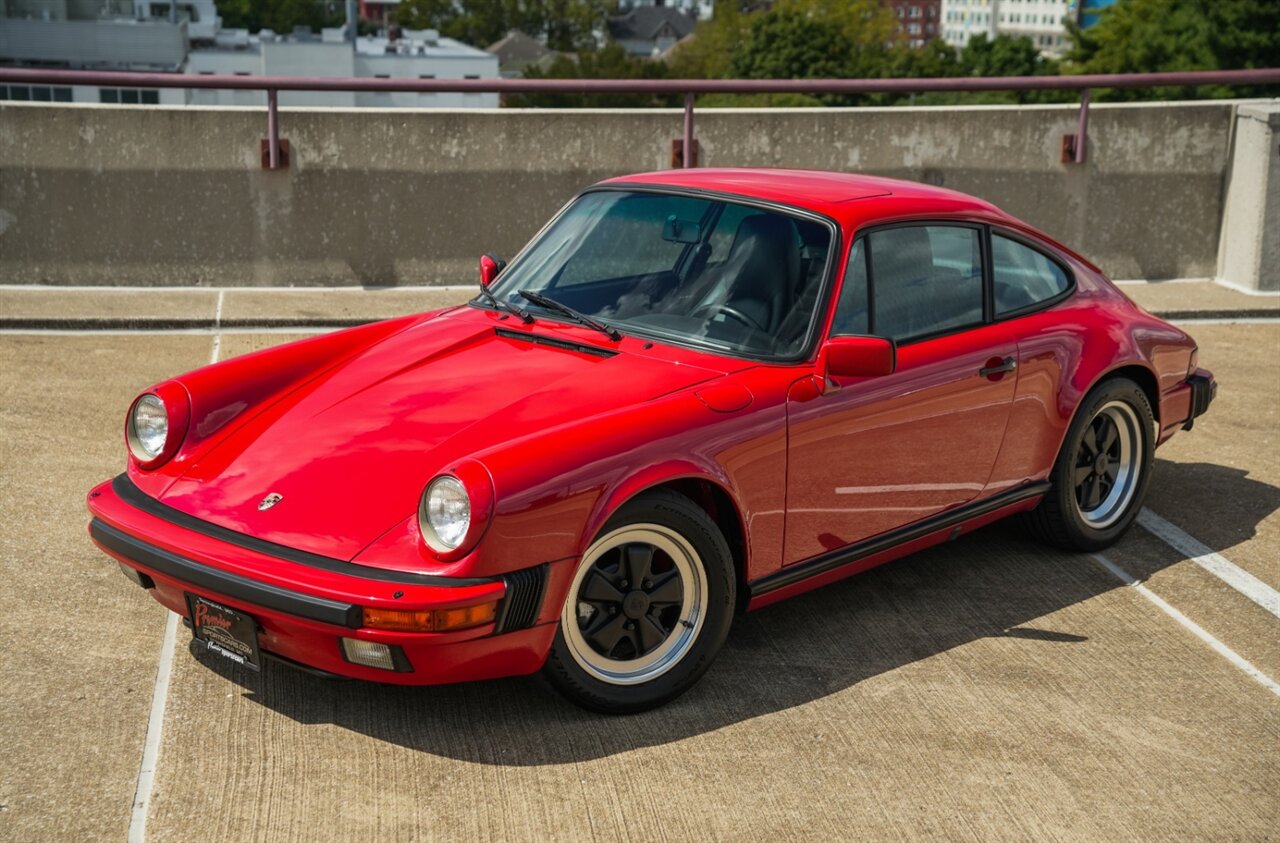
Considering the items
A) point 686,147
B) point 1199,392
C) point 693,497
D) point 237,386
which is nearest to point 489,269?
point 237,386

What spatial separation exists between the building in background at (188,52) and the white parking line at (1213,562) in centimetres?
4052

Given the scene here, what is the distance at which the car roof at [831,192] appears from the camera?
5086 mm

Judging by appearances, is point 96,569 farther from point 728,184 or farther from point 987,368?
point 987,368

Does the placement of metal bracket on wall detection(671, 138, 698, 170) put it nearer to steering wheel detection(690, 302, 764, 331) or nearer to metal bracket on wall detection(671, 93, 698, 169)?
metal bracket on wall detection(671, 93, 698, 169)

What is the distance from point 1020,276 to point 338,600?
9.74 ft

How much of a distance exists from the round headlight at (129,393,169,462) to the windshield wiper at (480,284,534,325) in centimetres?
120

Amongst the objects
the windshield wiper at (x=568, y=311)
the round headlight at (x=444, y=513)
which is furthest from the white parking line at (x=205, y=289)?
the round headlight at (x=444, y=513)

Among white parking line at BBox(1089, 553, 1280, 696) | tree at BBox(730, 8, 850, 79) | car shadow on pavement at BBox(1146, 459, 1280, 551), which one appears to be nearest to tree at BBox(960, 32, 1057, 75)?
tree at BBox(730, 8, 850, 79)

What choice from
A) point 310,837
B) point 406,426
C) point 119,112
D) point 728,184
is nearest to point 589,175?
point 119,112

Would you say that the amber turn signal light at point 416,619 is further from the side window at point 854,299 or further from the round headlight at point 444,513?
the side window at point 854,299

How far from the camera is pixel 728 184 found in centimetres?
528

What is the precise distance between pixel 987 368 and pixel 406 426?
209cm

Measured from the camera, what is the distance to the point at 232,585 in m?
4.05

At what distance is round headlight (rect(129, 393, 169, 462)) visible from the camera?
4.70m
